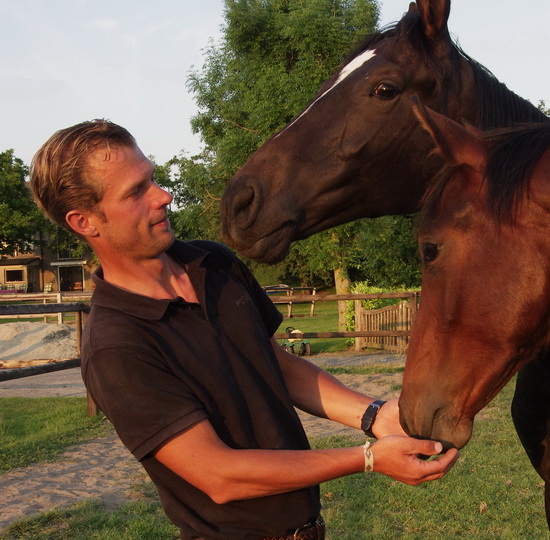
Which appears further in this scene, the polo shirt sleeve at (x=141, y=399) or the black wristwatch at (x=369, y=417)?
the black wristwatch at (x=369, y=417)

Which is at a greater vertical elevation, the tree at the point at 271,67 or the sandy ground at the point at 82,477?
the tree at the point at 271,67

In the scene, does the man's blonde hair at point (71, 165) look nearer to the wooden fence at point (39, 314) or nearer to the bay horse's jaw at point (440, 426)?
the bay horse's jaw at point (440, 426)

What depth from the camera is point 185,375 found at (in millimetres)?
1848

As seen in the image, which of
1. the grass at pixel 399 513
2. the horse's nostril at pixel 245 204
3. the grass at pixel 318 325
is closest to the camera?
the horse's nostril at pixel 245 204

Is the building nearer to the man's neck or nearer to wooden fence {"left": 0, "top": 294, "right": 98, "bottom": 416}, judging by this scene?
wooden fence {"left": 0, "top": 294, "right": 98, "bottom": 416}

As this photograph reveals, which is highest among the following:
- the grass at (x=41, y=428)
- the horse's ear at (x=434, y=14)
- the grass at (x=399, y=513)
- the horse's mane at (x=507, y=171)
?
the horse's ear at (x=434, y=14)

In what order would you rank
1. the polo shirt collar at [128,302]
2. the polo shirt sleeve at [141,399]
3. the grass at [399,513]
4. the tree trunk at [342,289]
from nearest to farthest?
the polo shirt sleeve at [141,399], the polo shirt collar at [128,302], the grass at [399,513], the tree trunk at [342,289]

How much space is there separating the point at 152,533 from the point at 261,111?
1428 cm

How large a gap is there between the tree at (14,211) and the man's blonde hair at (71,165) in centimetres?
4707

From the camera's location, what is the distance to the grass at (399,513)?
444 cm

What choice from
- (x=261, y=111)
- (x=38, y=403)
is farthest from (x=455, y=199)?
(x=261, y=111)

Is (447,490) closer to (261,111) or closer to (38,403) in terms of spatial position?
(38,403)

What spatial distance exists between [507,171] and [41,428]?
7.56 metres

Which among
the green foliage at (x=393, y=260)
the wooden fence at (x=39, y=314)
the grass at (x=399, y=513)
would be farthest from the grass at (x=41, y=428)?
the green foliage at (x=393, y=260)
